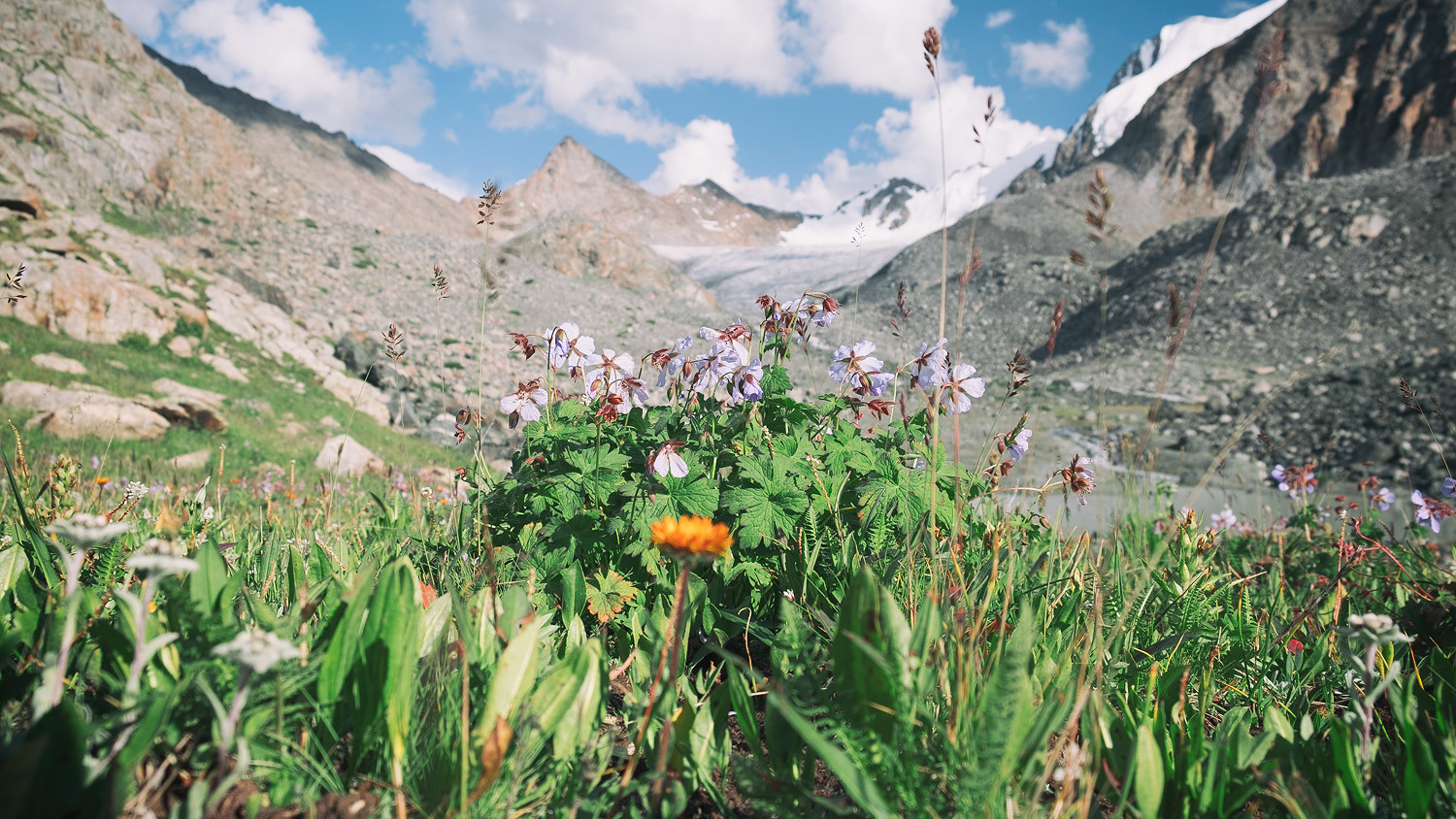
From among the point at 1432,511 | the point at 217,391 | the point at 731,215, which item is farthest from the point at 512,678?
the point at 731,215

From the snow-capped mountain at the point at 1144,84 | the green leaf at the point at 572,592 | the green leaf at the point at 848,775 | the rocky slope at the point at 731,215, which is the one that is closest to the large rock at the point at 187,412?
the green leaf at the point at 572,592

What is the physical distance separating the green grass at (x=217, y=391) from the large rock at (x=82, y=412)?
0.35 feet

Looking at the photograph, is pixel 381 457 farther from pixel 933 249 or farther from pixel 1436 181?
pixel 933 249

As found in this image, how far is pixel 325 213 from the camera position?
60.6ft

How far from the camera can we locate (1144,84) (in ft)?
239

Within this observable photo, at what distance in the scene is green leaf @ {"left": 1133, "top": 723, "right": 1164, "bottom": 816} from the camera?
3.30ft

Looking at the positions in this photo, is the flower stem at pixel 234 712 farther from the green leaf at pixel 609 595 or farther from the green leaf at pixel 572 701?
the green leaf at pixel 609 595

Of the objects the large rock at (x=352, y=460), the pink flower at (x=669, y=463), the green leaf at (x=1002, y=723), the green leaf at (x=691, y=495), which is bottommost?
the large rock at (x=352, y=460)

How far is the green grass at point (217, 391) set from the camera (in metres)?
5.65

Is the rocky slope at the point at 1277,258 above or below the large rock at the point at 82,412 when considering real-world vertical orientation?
above

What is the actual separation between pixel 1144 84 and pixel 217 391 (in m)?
89.2

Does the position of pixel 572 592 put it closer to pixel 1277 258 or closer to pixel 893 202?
pixel 1277 258

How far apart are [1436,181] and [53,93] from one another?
106ft

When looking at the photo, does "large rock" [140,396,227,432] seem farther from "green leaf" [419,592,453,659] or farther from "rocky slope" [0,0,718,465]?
"green leaf" [419,592,453,659]
